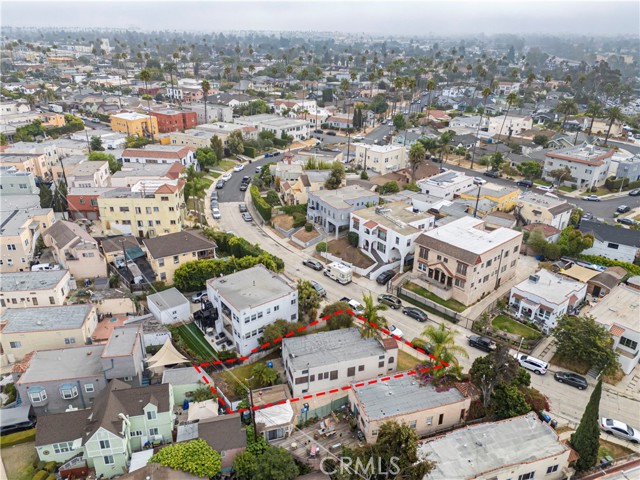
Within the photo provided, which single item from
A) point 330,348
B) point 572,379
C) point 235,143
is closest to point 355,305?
point 330,348

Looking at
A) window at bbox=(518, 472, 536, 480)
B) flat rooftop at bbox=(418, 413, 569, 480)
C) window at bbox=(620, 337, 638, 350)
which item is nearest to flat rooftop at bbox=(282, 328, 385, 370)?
flat rooftop at bbox=(418, 413, 569, 480)

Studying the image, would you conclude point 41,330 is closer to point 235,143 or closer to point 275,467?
point 275,467

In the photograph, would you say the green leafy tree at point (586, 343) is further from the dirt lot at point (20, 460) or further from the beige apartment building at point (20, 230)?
the beige apartment building at point (20, 230)

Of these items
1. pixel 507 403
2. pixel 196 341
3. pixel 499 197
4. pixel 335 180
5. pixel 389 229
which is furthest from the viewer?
pixel 335 180

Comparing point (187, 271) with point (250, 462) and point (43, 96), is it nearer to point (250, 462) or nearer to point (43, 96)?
point (250, 462)

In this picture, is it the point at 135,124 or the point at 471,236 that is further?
the point at 135,124

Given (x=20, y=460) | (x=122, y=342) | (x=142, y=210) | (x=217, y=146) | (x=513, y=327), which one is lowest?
(x=20, y=460)

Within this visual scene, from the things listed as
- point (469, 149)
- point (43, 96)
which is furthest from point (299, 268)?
point (43, 96)
